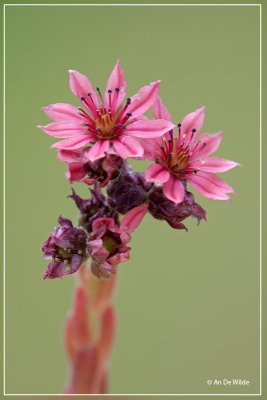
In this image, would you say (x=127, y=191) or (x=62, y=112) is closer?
(x=127, y=191)

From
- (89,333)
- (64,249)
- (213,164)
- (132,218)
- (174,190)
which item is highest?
(213,164)

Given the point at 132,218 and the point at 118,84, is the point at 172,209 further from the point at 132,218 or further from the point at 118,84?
the point at 118,84

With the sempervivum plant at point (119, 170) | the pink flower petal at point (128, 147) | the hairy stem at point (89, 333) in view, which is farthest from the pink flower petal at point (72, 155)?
the hairy stem at point (89, 333)

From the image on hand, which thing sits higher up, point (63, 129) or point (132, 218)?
point (63, 129)

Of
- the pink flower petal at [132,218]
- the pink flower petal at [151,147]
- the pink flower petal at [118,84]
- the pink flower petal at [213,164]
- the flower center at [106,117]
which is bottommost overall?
the pink flower petal at [132,218]

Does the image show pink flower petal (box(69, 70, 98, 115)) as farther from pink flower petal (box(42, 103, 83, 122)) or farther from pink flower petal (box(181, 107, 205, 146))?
pink flower petal (box(181, 107, 205, 146))

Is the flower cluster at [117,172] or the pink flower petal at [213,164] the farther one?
the pink flower petal at [213,164]

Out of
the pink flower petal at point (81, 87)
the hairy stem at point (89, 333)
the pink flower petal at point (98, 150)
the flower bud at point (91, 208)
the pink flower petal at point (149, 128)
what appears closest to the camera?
the pink flower petal at point (98, 150)

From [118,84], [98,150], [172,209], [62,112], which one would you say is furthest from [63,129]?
[172,209]

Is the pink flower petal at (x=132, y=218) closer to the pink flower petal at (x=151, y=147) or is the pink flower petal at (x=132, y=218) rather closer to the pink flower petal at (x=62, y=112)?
the pink flower petal at (x=151, y=147)
